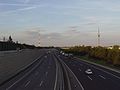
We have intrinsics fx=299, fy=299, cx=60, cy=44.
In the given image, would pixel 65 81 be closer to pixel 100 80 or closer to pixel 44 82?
pixel 44 82

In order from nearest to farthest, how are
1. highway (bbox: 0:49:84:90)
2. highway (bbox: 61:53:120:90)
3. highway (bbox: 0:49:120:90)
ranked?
highway (bbox: 61:53:120:90) < highway (bbox: 0:49:120:90) < highway (bbox: 0:49:84:90)

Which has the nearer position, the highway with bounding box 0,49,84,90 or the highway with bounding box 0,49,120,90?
the highway with bounding box 0,49,120,90

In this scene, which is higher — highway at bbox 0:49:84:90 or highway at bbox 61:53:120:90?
highway at bbox 61:53:120:90

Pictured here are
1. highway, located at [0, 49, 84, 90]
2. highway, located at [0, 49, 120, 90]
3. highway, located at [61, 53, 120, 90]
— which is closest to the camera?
highway, located at [61, 53, 120, 90]

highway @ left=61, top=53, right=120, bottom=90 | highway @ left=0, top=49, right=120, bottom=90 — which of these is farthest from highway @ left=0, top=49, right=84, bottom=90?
highway @ left=61, top=53, right=120, bottom=90

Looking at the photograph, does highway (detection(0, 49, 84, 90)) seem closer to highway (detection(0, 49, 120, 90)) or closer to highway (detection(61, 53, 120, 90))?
highway (detection(0, 49, 120, 90))

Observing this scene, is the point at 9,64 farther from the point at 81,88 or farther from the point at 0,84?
the point at 81,88

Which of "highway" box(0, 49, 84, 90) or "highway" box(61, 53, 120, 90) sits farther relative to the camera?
"highway" box(0, 49, 84, 90)

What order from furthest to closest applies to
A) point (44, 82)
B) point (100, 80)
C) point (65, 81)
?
point (65, 81)
point (44, 82)
point (100, 80)

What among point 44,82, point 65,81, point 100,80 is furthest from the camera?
point 65,81

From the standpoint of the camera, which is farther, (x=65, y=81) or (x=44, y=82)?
(x=65, y=81)

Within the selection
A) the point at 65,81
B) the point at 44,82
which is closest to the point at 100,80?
the point at 65,81
